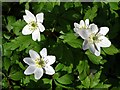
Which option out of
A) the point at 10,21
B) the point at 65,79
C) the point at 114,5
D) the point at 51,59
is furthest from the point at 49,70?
the point at 114,5

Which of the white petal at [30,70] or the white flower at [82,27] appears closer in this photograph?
the white flower at [82,27]

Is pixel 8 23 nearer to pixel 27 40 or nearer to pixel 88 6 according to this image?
pixel 27 40

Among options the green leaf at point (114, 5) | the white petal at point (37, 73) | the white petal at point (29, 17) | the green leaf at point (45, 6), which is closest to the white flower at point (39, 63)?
the white petal at point (37, 73)

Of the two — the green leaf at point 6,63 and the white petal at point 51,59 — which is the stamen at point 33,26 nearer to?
the white petal at point 51,59

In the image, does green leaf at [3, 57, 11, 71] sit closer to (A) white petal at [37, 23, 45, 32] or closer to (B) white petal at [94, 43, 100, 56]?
(A) white petal at [37, 23, 45, 32]

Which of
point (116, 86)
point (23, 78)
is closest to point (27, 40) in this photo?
point (23, 78)

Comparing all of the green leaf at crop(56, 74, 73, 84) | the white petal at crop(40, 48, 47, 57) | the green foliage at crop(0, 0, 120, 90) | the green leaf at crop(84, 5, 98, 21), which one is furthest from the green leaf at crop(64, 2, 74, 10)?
the green leaf at crop(56, 74, 73, 84)
